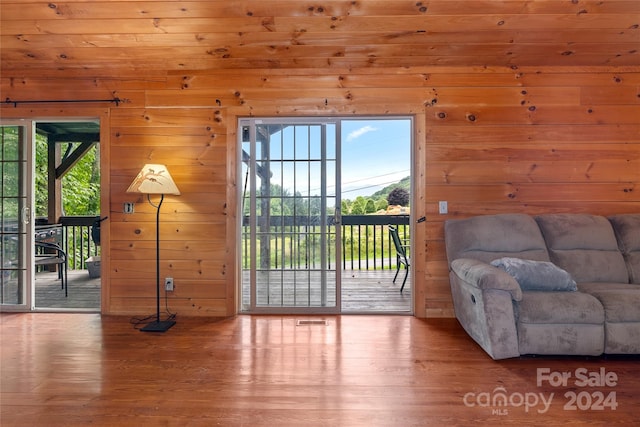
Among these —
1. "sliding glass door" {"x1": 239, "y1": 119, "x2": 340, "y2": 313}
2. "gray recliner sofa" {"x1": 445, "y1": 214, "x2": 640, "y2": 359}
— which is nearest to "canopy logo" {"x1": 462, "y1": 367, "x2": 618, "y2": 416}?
"gray recliner sofa" {"x1": 445, "y1": 214, "x2": 640, "y2": 359}

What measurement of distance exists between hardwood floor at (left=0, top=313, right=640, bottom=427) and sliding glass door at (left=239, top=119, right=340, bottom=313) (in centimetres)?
52

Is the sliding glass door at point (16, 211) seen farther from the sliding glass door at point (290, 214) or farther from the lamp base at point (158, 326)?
the sliding glass door at point (290, 214)

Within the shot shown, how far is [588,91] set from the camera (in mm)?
3240

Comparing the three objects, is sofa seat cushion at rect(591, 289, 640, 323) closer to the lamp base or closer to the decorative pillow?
the decorative pillow

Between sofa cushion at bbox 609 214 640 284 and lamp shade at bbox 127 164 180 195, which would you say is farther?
lamp shade at bbox 127 164 180 195

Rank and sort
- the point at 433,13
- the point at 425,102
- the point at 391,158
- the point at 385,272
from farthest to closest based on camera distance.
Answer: the point at 391,158 → the point at 385,272 → the point at 425,102 → the point at 433,13

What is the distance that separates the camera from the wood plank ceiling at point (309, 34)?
2.52m

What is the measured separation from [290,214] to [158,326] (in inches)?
61.5

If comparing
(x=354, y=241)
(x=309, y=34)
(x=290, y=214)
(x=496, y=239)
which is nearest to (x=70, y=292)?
(x=290, y=214)

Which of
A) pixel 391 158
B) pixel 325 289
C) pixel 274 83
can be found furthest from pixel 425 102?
pixel 391 158

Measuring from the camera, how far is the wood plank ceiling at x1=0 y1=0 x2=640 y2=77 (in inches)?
99.3

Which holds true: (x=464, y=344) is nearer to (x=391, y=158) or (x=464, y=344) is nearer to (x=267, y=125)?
(x=267, y=125)

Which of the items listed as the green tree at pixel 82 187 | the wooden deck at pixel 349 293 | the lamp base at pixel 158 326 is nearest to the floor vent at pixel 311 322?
the wooden deck at pixel 349 293

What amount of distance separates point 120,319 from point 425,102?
3.57 meters
